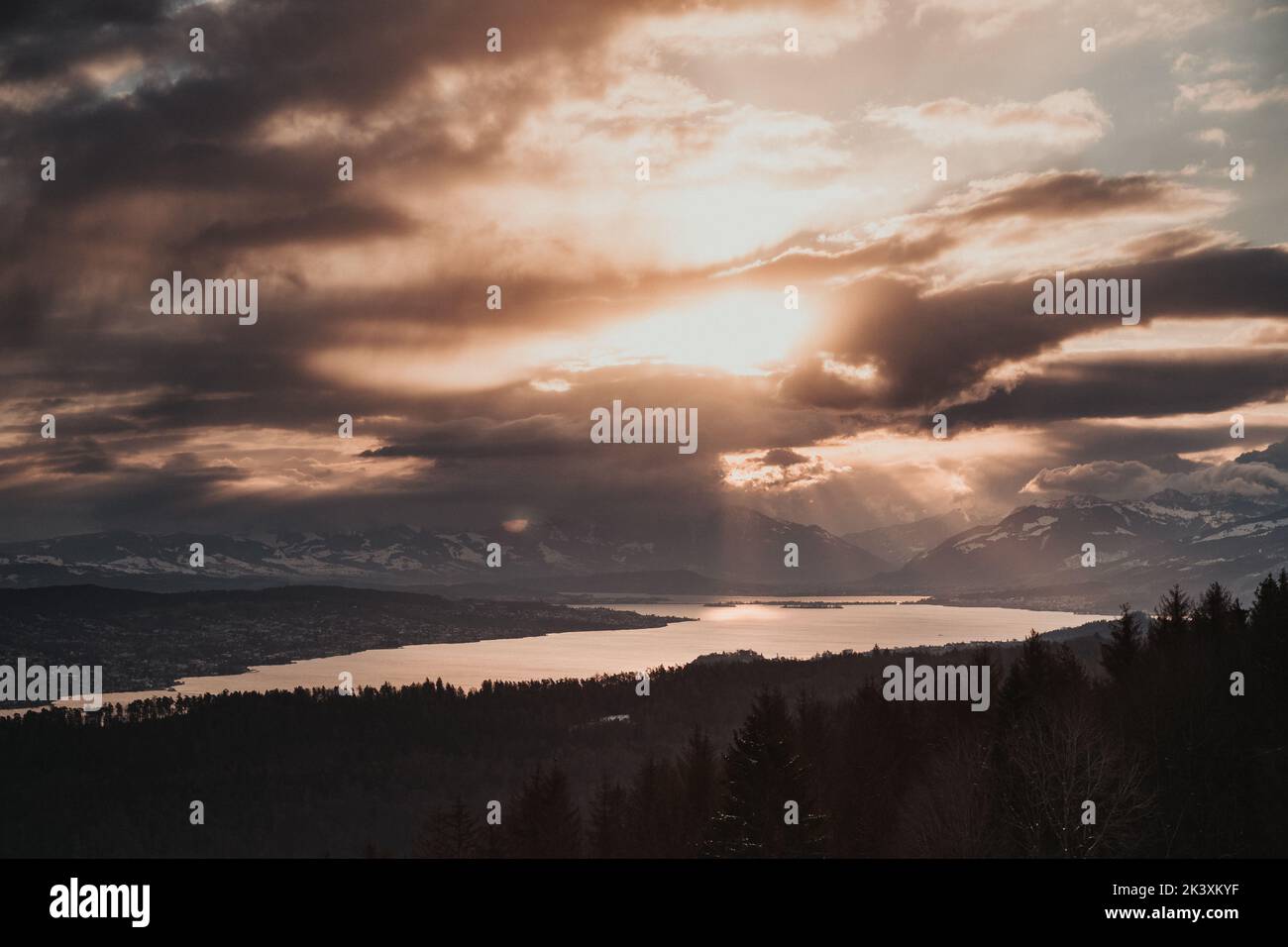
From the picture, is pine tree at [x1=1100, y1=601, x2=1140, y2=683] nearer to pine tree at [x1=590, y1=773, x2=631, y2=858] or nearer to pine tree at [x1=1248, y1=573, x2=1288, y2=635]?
pine tree at [x1=1248, y1=573, x2=1288, y2=635]

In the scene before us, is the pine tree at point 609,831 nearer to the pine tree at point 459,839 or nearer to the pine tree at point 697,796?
the pine tree at point 697,796

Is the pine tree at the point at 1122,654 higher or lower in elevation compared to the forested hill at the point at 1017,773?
higher

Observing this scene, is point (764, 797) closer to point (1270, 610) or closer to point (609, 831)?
point (609, 831)

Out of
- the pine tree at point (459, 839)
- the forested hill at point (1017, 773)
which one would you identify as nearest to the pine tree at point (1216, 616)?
the forested hill at point (1017, 773)

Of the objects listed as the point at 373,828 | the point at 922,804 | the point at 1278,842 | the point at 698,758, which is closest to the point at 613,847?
the point at 698,758

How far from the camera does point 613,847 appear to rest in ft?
224

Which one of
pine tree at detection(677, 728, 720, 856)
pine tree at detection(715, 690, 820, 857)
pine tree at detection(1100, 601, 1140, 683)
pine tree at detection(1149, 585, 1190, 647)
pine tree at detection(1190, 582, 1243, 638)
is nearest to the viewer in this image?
pine tree at detection(715, 690, 820, 857)

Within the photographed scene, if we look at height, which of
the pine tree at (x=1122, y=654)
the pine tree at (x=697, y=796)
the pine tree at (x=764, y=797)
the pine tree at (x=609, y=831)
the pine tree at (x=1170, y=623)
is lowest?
the pine tree at (x=609, y=831)

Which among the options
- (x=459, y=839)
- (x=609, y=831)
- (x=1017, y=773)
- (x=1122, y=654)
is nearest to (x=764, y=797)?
(x=1017, y=773)

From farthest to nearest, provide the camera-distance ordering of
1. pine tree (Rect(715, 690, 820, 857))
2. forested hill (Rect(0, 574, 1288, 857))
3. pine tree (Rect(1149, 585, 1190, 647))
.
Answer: pine tree (Rect(1149, 585, 1190, 647)) < pine tree (Rect(715, 690, 820, 857)) < forested hill (Rect(0, 574, 1288, 857))

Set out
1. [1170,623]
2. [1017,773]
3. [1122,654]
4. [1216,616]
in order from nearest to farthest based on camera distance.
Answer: [1017,773], [1122,654], [1216,616], [1170,623]

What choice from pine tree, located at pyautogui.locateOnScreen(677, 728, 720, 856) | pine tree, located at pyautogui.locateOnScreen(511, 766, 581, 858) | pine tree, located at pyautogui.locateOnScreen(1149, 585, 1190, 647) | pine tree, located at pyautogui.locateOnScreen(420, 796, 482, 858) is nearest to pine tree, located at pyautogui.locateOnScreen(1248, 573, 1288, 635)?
pine tree, located at pyautogui.locateOnScreen(1149, 585, 1190, 647)

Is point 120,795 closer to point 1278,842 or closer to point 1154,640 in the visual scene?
point 1154,640
